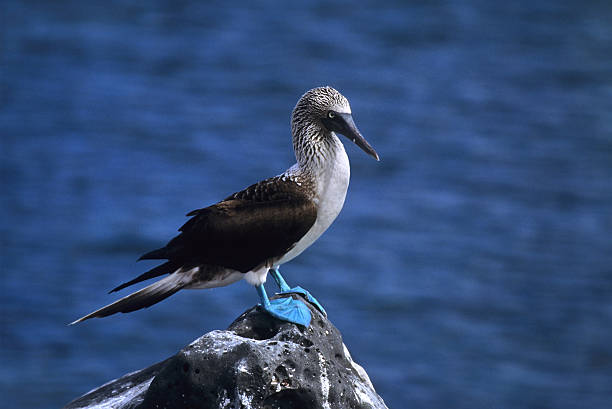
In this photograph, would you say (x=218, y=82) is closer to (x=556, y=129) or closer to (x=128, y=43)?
(x=128, y=43)

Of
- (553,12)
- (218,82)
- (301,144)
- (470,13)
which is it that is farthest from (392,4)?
(301,144)

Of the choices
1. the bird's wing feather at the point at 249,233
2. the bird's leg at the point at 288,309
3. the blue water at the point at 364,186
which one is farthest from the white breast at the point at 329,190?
the blue water at the point at 364,186

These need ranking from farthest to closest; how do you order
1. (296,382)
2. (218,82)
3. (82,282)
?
1. (218,82)
2. (82,282)
3. (296,382)

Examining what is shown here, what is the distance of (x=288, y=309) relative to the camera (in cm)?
923

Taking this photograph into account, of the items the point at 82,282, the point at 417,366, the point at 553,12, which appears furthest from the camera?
the point at 553,12

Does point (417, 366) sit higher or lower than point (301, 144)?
higher

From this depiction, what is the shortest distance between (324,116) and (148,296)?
2.48 m

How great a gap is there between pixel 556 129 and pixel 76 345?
23322 millimetres

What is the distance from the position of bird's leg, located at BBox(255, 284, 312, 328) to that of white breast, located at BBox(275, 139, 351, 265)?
518 millimetres

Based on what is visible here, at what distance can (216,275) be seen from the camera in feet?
30.8

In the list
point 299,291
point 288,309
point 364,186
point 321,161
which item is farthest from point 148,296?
point 364,186

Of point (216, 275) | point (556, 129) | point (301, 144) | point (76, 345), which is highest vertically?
point (556, 129)

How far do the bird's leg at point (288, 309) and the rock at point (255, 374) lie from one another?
75 mm

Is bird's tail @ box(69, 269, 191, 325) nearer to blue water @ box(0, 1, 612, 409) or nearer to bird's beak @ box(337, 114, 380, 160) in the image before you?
bird's beak @ box(337, 114, 380, 160)
